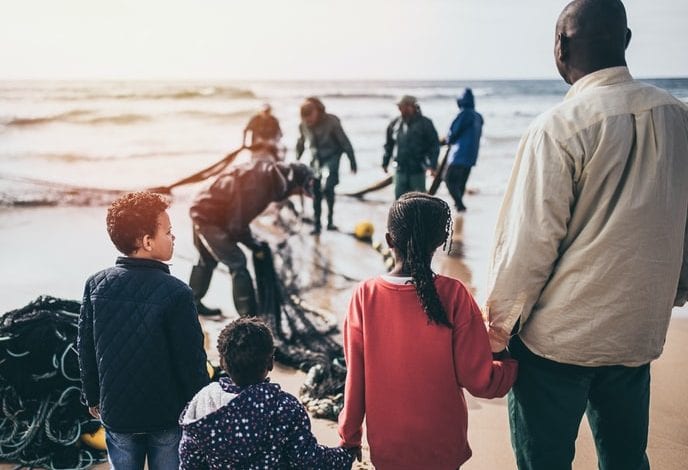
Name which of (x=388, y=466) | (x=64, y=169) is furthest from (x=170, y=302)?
(x=64, y=169)

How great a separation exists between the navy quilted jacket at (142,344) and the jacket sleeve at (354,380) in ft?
1.80

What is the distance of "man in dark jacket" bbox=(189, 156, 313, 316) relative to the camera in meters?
4.71

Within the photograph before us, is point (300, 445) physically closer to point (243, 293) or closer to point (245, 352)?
point (245, 352)

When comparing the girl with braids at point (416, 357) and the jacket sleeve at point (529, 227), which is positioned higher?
the jacket sleeve at point (529, 227)

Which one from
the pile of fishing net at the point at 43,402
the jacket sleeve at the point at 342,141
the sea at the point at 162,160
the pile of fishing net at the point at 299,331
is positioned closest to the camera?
the pile of fishing net at the point at 43,402

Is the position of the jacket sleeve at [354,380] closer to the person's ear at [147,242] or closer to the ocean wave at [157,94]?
the person's ear at [147,242]

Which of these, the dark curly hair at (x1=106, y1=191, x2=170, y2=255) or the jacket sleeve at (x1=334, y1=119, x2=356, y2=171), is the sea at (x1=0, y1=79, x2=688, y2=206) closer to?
the jacket sleeve at (x1=334, y1=119, x2=356, y2=171)

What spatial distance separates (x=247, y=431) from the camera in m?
1.88

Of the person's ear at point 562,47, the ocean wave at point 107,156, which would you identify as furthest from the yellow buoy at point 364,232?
the ocean wave at point 107,156

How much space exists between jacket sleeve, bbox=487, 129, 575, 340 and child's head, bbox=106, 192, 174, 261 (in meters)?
1.18

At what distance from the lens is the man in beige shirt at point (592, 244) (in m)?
1.90

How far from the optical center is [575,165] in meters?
1.91

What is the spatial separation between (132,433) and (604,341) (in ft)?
5.39

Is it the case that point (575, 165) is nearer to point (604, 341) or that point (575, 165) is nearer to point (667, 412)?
point (604, 341)
